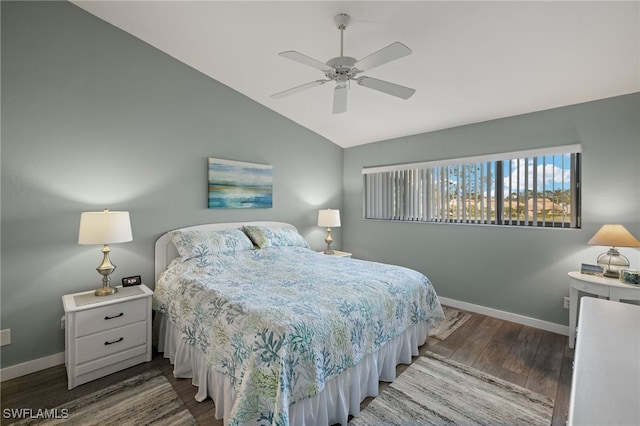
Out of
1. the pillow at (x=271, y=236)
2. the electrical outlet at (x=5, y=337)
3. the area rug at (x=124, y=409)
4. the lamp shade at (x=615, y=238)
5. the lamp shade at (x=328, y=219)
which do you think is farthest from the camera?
the lamp shade at (x=328, y=219)

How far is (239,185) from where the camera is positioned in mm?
3652

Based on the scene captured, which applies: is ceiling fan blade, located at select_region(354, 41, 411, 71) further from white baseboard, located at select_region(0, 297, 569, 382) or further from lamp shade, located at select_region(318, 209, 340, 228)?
white baseboard, located at select_region(0, 297, 569, 382)

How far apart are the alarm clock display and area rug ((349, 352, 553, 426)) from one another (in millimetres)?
2238

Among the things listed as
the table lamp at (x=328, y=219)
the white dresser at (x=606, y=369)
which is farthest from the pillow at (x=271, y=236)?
the white dresser at (x=606, y=369)

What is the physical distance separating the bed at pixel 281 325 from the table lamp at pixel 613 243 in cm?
152

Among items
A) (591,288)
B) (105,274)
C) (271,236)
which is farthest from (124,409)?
(591,288)

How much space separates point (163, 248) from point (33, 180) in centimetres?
115

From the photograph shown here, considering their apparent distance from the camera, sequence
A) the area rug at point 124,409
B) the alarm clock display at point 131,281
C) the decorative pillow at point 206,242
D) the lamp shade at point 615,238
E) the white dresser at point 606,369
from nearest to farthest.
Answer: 1. the white dresser at point 606,369
2. the area rug at point 124,409
3. the lamp shade at point 615,238
4. the alarm clock display at point 131,281
5. the decorative pillow at point 206,242

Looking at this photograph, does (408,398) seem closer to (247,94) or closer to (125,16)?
(247,94)

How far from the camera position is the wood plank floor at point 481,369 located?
1.98 metres

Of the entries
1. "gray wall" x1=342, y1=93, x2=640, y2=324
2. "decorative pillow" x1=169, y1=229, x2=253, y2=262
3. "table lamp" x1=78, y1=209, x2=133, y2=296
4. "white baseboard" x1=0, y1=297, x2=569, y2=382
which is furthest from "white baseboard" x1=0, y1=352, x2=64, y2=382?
"gray wall" x1=342, y1=93, x2=640, y2=324

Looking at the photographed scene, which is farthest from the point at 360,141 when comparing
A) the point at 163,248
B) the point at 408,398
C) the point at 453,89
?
the point at 408,398

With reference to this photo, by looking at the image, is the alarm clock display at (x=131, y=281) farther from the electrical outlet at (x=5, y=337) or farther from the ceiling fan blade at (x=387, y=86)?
the ceiling fan blade at (x=387, y=86)

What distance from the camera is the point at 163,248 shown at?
9.83 ft
